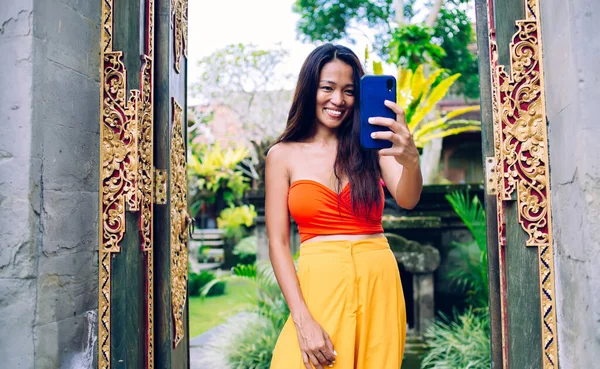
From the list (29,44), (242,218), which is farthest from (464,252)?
(242,218)

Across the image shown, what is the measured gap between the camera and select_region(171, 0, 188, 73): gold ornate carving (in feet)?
9.37

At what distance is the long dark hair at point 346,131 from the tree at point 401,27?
579 cm

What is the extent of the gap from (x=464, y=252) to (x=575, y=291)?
12.8 feet

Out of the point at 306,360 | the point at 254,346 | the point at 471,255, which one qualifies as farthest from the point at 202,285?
the point at 306,360

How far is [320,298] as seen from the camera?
1.90 meters

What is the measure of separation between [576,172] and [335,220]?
0.79 metres

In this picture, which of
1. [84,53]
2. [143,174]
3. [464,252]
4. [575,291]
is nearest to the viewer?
[575,291]

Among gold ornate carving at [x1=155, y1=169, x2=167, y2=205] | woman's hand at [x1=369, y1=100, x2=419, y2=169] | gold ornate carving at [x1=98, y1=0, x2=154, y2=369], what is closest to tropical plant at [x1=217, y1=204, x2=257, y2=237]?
gold ornate carving at [x1=155, y1=169, x2=167, y2=205]

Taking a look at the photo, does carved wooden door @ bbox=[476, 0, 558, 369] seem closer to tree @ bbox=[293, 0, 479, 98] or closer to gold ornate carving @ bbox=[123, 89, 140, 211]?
gold ornate carving @ bbox=[123, 89, 140, 211]

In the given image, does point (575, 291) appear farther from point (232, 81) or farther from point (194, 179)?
point (232, 81)

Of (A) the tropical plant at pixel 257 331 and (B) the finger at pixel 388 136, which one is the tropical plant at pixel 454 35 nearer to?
(A) the tropical plant at pixel 257 331

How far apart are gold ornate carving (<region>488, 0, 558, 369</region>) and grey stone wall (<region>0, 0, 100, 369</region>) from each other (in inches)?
64.0

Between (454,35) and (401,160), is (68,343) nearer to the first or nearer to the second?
(401,160)

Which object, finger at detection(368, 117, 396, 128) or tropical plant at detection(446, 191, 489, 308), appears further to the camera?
tropical plant at detection(446, 191, 489, 308)
